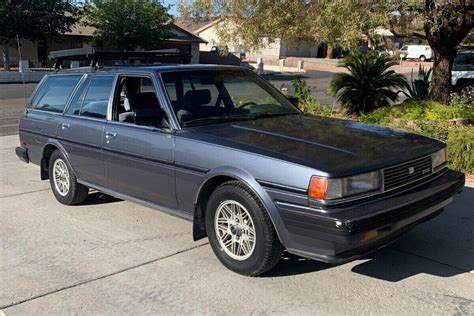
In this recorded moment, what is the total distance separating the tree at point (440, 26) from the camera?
8594 millimetres

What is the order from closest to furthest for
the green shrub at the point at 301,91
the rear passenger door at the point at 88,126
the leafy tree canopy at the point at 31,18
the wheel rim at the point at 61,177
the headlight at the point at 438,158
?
the headlight at the point at 438,158
the rear passenger door at the point at 88,126
the wheel rim at the point at 61,177
the green shrub at the point at 301,91
the leafy tree canopy at the point at 31,18

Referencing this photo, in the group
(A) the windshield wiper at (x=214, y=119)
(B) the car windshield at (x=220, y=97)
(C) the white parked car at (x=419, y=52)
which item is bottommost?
(A) the windshield wiper at (x=214, y=119)

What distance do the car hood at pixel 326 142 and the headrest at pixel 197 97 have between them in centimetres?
39

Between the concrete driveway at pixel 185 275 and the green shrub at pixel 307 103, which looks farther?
the green shrub at pixel 307 103

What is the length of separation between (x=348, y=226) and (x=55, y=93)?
441 centimetres

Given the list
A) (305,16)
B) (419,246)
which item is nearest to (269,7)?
(305,16)

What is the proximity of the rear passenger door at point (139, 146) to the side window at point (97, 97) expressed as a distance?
16cm

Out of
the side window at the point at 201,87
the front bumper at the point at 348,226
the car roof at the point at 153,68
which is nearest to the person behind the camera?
the front bumper at the point at 348,226

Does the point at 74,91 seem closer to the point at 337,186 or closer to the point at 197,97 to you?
the point at 197,97

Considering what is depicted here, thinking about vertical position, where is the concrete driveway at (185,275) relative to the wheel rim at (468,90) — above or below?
below

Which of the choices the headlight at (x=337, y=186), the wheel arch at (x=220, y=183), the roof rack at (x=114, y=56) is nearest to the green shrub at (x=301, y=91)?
the roof rack at (x=114, y=56)

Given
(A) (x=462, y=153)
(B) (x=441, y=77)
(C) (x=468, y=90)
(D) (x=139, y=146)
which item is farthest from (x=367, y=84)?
(D) (x=139, y=146)

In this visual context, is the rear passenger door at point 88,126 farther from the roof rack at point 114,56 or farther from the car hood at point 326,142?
the car hood at point 326,142

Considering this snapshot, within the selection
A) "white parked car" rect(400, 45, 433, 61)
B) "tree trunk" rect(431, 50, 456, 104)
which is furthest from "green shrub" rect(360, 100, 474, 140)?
"white parked car" rect(400, 45, 433, 61)
